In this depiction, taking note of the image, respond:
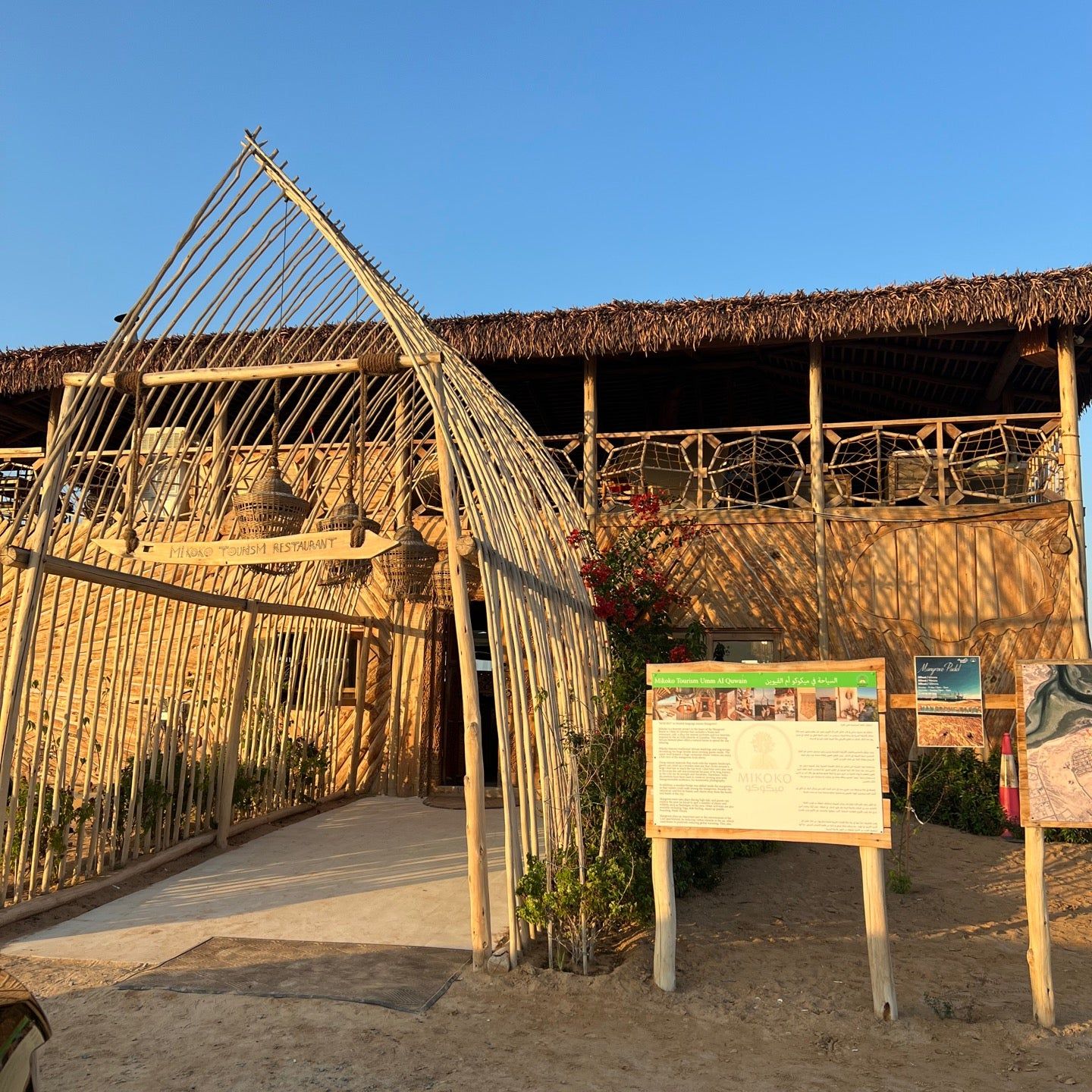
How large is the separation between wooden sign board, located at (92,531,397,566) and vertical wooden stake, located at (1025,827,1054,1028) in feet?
11.1

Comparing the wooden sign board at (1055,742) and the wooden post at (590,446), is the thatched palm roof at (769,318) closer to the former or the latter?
the wooden post at (590,446)

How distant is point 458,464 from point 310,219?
216 centimetres

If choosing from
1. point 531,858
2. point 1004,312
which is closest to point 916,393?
point 1004,312

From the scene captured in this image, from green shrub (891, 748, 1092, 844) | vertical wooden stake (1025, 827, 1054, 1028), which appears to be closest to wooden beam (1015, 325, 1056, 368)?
green shrub (891, 748, 1092, 844)

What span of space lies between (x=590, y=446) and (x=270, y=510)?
15.0 feet

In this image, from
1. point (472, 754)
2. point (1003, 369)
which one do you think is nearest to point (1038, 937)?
point (472, 754)

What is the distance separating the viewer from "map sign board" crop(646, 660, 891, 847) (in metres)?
4.16

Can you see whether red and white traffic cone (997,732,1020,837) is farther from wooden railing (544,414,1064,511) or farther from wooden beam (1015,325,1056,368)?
wooden beam (1015,325,1056,368)

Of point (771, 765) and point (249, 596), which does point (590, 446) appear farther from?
point (771, 765)

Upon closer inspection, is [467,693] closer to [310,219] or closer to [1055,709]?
[1055,709]

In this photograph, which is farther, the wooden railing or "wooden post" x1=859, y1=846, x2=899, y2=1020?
the wooden railing

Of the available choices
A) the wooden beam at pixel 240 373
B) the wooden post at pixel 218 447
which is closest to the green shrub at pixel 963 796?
the wooden beam at pixel 240 373

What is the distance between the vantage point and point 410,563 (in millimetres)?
7129

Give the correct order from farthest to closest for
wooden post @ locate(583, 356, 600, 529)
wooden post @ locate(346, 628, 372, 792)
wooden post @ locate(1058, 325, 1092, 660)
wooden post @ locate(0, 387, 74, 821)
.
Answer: wooden post @ locate(346, 628, 372, 792)
wooden post @ locate(583, 356, 600, 529)
wooden post @ locate(1058, 325, 1092, 660)
wooden post @ locate(0, 387, 74, 821)
